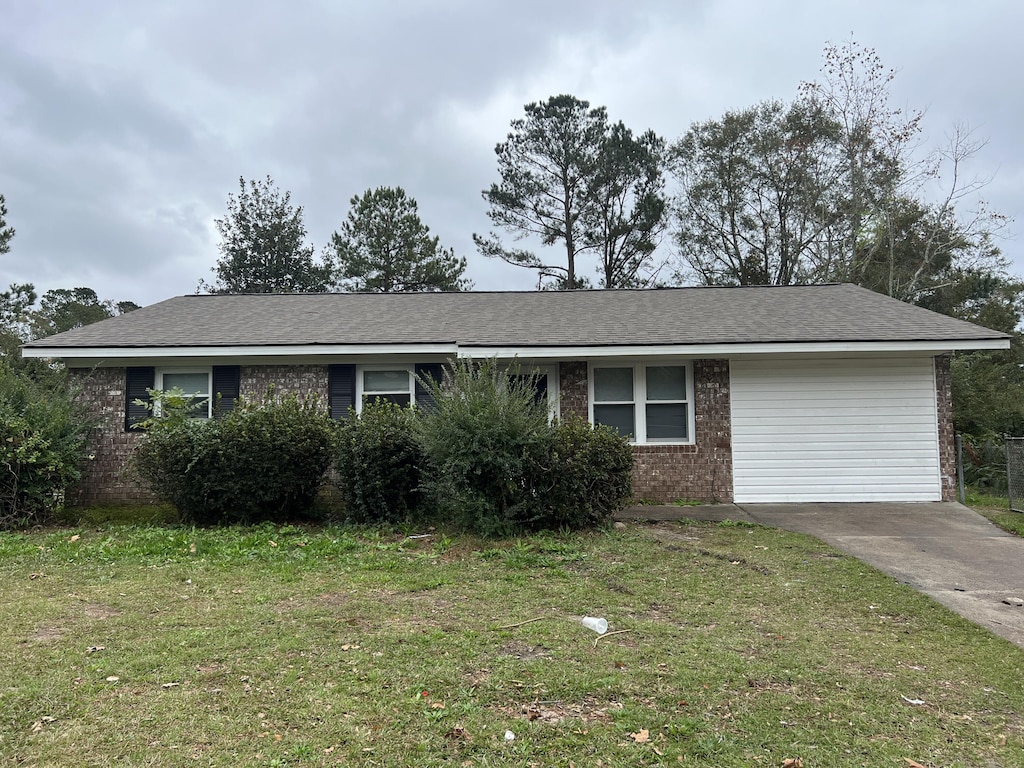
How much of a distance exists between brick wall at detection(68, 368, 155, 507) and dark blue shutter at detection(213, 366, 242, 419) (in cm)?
132

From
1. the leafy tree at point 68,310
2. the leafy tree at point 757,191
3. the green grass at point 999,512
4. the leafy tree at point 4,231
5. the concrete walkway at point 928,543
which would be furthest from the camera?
the leafy tree at point 68,310

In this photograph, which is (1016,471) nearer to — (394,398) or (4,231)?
(394,398)

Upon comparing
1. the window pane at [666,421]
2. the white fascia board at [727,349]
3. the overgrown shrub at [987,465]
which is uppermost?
the white fascia board at [727,349]

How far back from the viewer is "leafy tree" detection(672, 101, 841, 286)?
2458 cm

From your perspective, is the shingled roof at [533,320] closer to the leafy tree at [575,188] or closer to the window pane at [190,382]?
the window pane at [190,382]

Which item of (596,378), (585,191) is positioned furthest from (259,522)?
(585,191)

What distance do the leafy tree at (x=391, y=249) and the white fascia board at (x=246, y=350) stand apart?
1787cm

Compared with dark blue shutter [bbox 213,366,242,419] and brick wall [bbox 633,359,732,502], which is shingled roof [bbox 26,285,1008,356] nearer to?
dark blue shutter [bbox 213,366,242,419]

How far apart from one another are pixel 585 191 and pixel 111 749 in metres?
Result: 26.0

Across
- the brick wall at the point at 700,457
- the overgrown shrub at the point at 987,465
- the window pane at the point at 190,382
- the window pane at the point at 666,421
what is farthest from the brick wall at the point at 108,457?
the overgrown shrub at the point at 987,465

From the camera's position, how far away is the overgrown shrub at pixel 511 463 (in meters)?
7.07

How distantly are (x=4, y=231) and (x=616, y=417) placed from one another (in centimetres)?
3279

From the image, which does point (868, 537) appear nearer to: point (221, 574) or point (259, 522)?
point (221, 574)

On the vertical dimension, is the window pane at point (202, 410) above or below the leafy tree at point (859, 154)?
below
